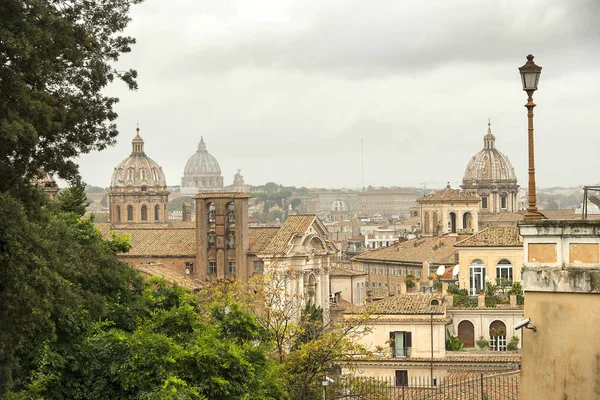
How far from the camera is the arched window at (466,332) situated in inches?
1853

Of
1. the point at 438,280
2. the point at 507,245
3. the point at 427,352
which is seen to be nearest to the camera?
the point at 427,352

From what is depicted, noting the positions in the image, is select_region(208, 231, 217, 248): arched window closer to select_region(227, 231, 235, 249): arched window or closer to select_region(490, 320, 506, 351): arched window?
select_region(227, 231, 235, 249): arched window

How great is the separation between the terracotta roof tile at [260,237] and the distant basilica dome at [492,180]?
108m

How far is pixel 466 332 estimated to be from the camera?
1861 inches

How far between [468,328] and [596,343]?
36.1 metres

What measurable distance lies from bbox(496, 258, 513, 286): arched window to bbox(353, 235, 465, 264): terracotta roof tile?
28.6 metres

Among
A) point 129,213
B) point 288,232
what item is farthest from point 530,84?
point 129,213

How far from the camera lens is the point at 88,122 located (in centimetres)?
1883

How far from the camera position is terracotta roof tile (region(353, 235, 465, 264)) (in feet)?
297

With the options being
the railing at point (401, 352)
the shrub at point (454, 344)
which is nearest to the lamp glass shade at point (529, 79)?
the railing at point (401, 352)

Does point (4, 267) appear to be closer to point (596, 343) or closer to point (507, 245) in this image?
point (596, 343)

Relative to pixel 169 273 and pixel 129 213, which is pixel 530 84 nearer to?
pixel 169 273

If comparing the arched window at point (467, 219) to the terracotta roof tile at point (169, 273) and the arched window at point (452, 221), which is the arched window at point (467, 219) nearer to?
the arched window at point (452, 221)

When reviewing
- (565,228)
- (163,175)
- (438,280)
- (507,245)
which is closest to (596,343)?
(565,228)
